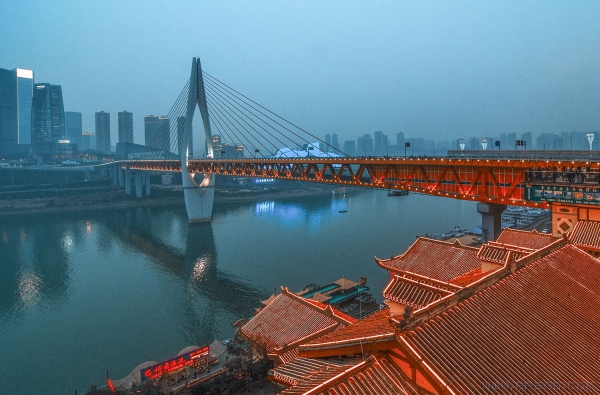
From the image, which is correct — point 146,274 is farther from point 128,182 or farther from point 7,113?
point 7,113

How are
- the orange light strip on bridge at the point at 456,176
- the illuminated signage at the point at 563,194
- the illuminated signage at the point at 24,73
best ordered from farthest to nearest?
the illuminated signage at the point at 24,73
the orange light strip on bridge at the point at 456,176
the illuminated signage at the point at 563,194

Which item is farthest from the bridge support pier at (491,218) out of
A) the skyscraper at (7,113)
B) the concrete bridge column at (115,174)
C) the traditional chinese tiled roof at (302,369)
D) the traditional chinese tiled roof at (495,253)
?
the skyscraper at (7,113)

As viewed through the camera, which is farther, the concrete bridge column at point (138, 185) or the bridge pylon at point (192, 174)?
the concrete bridge column at point (138, 185)

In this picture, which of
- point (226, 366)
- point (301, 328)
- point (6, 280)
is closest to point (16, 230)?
point (6, 280)

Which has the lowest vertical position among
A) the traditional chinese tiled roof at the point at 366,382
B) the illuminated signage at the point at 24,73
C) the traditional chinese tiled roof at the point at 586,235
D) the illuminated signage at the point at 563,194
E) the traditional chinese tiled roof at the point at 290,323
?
the traditional chinese tiled roof at the point at 290,323

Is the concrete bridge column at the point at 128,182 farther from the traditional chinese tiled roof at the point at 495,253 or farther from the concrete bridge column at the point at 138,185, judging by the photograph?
the traditional chinese tiled roof at the point at 495,253

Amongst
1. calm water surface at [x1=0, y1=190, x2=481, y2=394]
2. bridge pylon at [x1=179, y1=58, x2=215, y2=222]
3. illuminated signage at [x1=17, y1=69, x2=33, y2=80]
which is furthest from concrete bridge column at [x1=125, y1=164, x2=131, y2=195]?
illuminated signage at [x1=17, y1=69, x2=33, y2=80]
